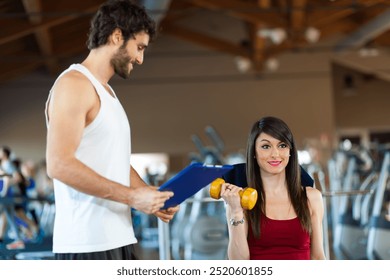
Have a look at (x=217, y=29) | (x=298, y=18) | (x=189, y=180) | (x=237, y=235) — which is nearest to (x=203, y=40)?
(x=217, y=29)

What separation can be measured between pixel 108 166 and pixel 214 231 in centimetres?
382

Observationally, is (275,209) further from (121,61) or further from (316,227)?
(121,61)

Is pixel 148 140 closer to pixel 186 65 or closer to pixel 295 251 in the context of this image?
pixel 186 65

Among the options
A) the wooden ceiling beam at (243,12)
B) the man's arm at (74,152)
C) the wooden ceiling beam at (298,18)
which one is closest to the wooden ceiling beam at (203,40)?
the wooden ceiling beam at (243,12)

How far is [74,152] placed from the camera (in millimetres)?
1583

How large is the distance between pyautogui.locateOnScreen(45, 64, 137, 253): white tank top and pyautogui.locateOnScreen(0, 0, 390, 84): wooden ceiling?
359 inches

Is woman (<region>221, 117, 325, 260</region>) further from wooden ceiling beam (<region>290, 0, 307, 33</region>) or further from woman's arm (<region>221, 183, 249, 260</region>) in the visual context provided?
wooden ceiling beam (<region>290, 0, 307, 33</region>)

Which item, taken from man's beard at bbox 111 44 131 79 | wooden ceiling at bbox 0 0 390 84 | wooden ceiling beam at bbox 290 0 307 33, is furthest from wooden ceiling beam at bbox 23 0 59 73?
man's beard at bbox 111 44 131 79

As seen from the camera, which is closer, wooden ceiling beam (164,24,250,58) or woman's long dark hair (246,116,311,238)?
woman's long dark hair (246,116,311,238)

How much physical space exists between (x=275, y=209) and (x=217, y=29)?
571 inches

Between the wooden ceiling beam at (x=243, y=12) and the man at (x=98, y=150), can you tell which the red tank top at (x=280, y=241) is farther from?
the wooden ceiling beam at (x=243, y=12)

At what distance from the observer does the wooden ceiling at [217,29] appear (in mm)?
11227

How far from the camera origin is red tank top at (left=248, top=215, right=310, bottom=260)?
2.12 metres
